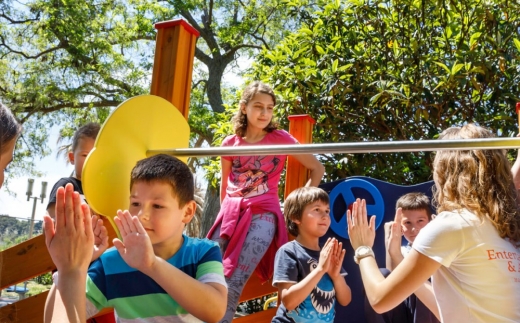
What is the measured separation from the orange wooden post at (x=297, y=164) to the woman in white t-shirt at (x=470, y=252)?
61.5 inches

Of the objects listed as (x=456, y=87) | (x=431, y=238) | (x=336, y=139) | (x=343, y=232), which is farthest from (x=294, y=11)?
(x=431, y=238)

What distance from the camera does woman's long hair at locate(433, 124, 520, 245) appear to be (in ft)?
5.29

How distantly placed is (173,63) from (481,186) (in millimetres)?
1267

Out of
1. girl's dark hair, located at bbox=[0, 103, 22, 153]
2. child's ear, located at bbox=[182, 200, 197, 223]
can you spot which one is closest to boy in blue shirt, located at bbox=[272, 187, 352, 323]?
child's ear, located at bbox=[182, 200, 197, 223]

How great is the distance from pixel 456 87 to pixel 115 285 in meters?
3.91

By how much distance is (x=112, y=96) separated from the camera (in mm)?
11531

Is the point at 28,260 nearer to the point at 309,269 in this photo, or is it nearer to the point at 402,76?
the point at 309,269

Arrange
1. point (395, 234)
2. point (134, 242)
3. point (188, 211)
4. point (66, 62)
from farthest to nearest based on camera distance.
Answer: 1. point (66, 62)
2. point (395, 234)
3. point (188, 211)
4. point (134, 242)

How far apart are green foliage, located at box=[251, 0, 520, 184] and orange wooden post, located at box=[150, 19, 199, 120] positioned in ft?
8.69

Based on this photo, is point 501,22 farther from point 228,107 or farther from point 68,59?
point 68,59

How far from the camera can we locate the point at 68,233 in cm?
110

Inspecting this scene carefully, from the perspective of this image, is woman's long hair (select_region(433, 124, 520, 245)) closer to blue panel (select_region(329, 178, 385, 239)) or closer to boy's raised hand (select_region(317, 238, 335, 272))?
boy's raised hand (select_region(317, 238, 335, 272))

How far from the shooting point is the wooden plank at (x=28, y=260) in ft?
8.21

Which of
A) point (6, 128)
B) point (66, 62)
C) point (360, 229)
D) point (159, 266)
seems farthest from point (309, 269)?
point (66, 62)
